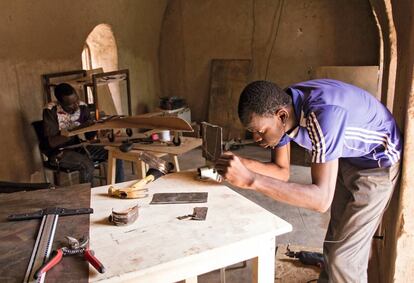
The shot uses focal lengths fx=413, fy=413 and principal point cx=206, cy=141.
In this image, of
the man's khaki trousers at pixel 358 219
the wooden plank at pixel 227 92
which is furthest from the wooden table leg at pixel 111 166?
the wooden plank at pixel 227 92

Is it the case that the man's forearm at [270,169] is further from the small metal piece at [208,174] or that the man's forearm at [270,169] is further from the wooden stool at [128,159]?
the wooden stool at [128,159]

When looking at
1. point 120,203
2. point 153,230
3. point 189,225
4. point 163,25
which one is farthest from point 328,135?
point 163,25

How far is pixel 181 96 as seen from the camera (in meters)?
6.93

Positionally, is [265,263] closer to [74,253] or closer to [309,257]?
[74,253]

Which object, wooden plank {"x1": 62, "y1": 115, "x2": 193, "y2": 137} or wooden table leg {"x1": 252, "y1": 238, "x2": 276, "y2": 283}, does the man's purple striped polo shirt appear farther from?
wooden plank {"x1": 62, "y1": 115, "x2": 193, "y2": 137}

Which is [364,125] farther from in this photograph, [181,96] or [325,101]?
[181,96]

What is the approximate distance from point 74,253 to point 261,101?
0.91 meters

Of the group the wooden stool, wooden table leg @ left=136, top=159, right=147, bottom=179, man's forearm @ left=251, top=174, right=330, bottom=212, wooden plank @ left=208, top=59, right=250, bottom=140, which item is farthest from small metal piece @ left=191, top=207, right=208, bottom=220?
wooden plank @ left=208, top=59, right=250, bottom=140

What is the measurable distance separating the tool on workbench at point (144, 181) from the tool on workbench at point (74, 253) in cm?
40

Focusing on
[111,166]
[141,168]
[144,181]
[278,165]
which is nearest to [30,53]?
[111,166]

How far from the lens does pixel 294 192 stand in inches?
65.4

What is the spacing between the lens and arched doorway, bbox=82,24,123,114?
5.57 meters

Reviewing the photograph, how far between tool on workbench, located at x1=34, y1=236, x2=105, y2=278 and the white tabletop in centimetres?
3

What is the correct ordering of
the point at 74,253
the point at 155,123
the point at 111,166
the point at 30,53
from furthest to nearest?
the point at 30,53, the point at 111,166, the point at 155,123, the point at 74,253
